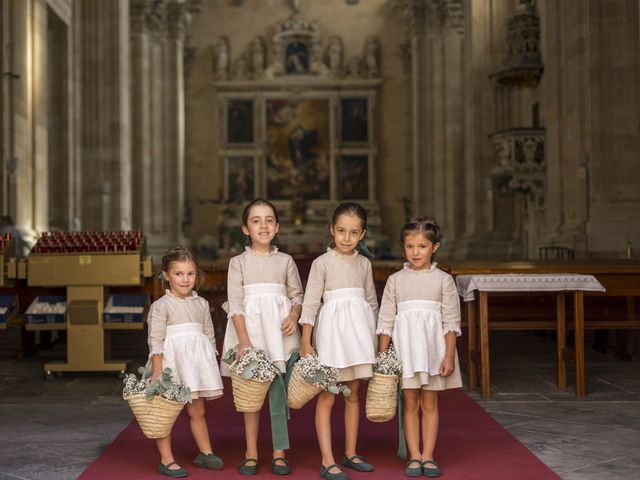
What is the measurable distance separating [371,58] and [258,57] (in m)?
4.11

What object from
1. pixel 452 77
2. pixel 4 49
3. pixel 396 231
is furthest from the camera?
pixel 396 231

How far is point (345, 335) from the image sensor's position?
5387 mm

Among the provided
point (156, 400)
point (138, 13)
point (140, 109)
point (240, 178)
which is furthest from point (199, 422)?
point (240, 178)

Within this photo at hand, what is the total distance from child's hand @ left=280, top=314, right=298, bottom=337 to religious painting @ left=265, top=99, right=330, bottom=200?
31178 mm

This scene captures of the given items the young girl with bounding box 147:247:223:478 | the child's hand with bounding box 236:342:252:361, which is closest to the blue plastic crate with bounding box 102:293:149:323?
the young girl with bounding box 147:247:223:478

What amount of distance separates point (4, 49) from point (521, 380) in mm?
13425

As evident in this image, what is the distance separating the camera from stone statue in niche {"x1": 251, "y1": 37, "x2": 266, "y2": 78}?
1436 inches

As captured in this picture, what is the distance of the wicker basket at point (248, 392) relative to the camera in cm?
536

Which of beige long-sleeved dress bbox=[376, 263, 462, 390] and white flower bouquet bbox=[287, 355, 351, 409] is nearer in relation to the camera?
white flower bouquet bbox=[287, 355, 351, 409]

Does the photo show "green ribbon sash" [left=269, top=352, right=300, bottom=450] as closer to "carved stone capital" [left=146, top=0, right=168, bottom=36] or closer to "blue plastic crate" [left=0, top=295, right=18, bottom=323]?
"blue plastic crate" [left=0, top=295, right=18, bottom=323]

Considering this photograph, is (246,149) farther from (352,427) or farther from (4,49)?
(352,427)

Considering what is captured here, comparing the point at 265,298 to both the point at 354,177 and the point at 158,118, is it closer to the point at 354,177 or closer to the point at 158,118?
the point at 158,118

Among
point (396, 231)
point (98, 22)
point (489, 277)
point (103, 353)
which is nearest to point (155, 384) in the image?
point (489, 277)

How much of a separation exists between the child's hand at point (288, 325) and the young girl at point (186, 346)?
1.47 ft
